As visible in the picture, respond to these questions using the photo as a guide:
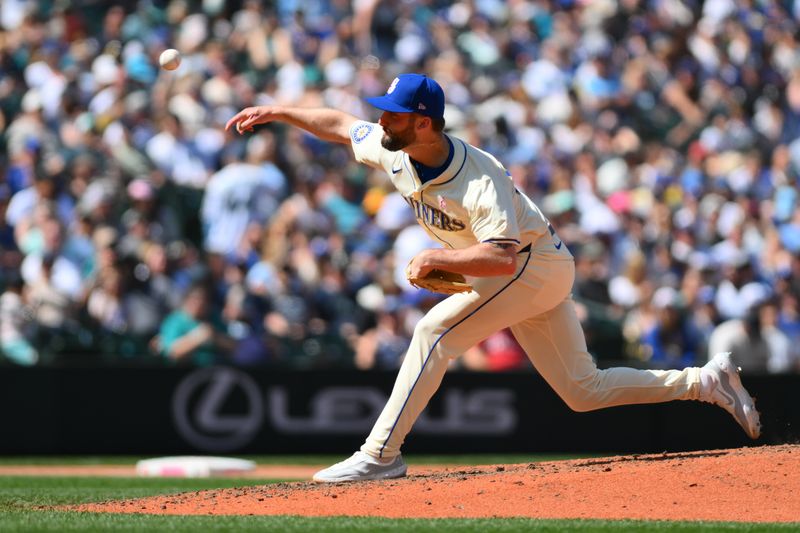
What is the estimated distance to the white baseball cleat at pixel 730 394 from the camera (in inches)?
290

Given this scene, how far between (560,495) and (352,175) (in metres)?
8.83

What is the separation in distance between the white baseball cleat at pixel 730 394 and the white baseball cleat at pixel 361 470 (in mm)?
1749

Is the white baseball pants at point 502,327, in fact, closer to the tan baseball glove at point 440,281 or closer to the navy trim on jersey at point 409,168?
the tan baseball glove at point 440,281

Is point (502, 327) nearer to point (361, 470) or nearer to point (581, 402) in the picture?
point (581, 402)

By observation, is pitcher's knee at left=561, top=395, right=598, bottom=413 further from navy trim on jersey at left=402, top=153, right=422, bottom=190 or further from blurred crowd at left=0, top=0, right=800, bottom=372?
blurred crowd at left=0, top=0, right=800, bottom=372

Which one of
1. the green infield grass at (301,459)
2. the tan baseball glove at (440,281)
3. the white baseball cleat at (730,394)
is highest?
the tan baseball glove at (440,281)

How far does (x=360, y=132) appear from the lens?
7113 mm

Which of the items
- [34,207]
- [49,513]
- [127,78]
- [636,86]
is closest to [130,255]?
[34,207]

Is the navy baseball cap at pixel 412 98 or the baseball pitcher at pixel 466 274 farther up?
the navy baseball cap at pixel 412 98

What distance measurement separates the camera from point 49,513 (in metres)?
6.58


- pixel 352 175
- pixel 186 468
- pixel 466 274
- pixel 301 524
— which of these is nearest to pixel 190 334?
pixel 186 468

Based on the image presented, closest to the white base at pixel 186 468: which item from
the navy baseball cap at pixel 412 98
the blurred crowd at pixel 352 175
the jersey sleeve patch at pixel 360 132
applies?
the blurred crowd at pixel 352 175

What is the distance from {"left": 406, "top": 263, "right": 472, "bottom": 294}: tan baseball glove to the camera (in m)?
6.40

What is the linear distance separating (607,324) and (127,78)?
577 centimetres
